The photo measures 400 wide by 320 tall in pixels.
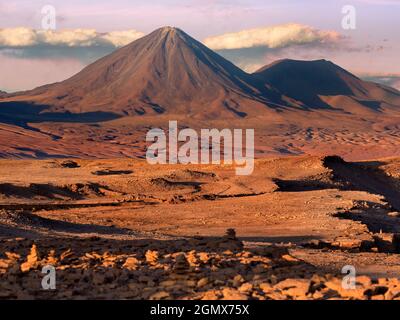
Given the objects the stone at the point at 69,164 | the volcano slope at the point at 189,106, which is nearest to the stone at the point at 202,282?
the stone at the point at 69,164

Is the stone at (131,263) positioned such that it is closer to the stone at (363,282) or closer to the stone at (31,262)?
the stone at (31,262)

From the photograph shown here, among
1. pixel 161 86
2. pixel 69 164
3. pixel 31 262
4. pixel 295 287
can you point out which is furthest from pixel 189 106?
pixel 295 287

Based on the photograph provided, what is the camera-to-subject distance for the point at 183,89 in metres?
132

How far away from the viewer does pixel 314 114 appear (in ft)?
417

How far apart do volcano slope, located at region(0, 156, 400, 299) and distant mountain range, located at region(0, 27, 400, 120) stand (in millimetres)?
76993

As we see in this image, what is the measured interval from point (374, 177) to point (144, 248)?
86.5ft

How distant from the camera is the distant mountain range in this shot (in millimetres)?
120000

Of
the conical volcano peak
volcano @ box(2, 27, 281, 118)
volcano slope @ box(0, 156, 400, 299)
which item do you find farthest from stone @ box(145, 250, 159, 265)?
the conical volcano peak

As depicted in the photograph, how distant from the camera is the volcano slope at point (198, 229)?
325 inches

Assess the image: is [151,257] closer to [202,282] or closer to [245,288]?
[202,282]

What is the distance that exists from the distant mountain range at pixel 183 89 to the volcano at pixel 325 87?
0.19m
